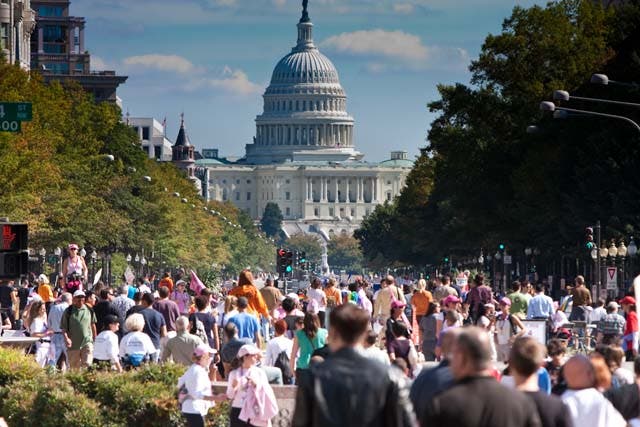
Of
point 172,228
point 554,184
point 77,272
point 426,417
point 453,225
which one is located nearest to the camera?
point 426,417

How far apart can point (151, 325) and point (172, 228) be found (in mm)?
93426

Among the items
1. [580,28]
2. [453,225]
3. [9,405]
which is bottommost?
[9,405]

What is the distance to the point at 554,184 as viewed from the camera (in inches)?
2992

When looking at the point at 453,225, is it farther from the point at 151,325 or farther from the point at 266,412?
the point at 266,412

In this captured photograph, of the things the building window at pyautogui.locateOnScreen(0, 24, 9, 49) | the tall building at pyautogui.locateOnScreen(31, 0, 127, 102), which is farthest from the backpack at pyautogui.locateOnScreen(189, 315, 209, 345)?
the tall building at pyautogui.locateOnScreen(31, 0, 127, 102)

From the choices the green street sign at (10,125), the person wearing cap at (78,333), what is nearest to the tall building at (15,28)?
the green street sign at (10,125)

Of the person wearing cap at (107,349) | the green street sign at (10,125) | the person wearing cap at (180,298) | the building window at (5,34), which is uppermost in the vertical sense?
the building window at (5,34)

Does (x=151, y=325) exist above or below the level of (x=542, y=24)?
below

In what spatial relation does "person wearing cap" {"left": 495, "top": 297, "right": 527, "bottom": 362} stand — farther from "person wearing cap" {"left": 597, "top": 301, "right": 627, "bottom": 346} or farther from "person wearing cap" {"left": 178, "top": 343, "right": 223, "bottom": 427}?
"person wearing cap" {"left": 178, "top": 343, "right": 223, "bottom": 427}

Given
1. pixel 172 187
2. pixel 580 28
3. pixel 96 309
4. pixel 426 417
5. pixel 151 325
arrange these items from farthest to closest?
pixel 172 187 < pixel 580 28 < pixel 96 309 < pixel 151 325 < pixel 426 417

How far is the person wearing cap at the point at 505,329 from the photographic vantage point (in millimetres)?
30359

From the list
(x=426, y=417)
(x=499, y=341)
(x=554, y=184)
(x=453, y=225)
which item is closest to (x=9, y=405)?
(x=499, y=341)

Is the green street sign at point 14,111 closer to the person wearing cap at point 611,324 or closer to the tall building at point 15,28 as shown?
the person wearing cap at point 611,324

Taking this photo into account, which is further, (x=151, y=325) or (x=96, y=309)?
(x=96, y=309)
